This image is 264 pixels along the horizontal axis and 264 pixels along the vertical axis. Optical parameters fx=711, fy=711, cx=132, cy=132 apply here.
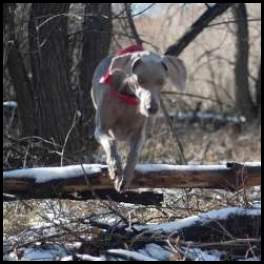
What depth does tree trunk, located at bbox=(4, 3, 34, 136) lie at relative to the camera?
7.73m

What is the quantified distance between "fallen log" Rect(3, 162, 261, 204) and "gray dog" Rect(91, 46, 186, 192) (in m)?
0.12

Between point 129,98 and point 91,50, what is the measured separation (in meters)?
2.95

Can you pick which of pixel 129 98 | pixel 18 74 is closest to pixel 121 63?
pixel 129 98

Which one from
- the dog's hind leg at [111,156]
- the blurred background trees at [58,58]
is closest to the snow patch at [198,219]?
the dog's hind leg at [111,156]

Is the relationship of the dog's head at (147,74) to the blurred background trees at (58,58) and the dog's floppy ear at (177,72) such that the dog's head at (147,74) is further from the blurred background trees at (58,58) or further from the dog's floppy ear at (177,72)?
the blurred background trees at (58,58)

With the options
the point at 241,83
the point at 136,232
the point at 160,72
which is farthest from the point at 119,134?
the point at 241,83

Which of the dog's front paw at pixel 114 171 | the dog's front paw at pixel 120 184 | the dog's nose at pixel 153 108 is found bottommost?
the dog's front paw at pixel 120 184

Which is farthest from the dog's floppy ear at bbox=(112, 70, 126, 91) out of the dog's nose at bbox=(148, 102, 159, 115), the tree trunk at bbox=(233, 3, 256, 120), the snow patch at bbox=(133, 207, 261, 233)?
the tree trunk at bbox=(233, 3, 256, 120)

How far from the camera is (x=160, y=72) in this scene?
16.7 feet

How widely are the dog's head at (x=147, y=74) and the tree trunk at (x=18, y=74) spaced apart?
2.60m

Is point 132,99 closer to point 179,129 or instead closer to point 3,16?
point 3,16

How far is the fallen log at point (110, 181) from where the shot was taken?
469cm

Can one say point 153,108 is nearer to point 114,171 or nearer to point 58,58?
point 114,171

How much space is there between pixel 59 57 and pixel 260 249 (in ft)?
13.4
